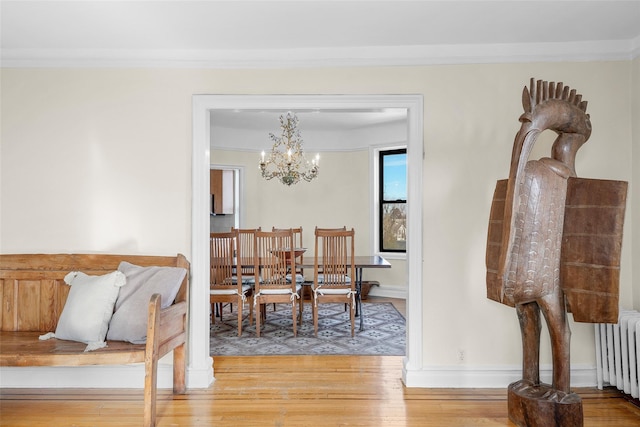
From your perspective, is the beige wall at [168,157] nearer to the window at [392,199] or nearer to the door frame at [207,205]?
the door frame at [207,205]

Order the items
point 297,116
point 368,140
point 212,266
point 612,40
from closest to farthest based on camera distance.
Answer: point 612,40, point 212,266, point 297,116, point 368,140

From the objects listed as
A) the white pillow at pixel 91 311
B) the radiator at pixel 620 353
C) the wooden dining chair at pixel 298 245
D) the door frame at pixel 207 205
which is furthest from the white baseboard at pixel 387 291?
the white pillow at pixel 91 311

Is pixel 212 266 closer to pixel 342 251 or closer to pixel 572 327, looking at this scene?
pixel 342 251

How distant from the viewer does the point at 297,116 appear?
559 centimetres

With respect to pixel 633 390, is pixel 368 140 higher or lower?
higher

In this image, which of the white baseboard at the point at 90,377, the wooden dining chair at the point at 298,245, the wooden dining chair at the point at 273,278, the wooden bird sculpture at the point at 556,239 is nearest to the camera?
the wooden bird sculpture at the point at 556,239

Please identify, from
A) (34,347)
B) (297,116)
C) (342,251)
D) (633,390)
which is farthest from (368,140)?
(34,347)

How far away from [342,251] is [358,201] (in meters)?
2.32

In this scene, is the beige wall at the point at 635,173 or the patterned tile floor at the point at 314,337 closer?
the beige wall at the point at 635,173

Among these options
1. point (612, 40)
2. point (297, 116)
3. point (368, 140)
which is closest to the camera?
point (612, 40)

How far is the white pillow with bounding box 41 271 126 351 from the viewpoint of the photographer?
7.88 ft

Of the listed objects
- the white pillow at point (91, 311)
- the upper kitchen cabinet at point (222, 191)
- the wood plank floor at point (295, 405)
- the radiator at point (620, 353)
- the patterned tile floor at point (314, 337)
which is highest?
the upper kitchen cabinet at point (222, 191)

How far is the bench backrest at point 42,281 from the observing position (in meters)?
2.80

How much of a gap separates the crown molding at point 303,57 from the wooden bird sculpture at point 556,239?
0.81m
